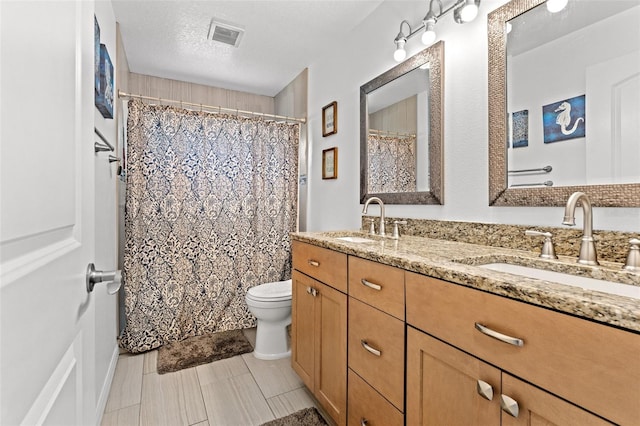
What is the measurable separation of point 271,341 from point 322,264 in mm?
995

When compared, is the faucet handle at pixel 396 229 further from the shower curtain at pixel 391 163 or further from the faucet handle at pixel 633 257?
the faucet handle at pixel 633 257

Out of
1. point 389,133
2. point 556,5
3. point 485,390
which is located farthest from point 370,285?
point 556,5

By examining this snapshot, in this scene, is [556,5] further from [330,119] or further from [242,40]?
[242,40]

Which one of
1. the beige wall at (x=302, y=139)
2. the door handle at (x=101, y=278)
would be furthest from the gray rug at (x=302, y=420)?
the beige wall at (x=302, y=139)

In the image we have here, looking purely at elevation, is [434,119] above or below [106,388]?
above

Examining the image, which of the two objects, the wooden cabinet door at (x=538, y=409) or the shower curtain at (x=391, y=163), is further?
the shower curtain at (x=391, y=163)

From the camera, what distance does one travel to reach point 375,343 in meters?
1.20

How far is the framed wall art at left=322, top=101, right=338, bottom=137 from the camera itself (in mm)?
2551

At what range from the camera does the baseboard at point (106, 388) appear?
5.11 feet

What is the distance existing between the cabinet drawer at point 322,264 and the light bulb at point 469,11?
118 centimetres

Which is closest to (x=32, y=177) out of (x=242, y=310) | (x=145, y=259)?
(x=145, y=259)

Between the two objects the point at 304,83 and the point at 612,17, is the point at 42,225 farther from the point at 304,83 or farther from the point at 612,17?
the point at 304,83

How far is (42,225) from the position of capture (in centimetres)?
45

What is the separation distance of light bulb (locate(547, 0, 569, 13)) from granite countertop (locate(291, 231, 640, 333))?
3.02ft
